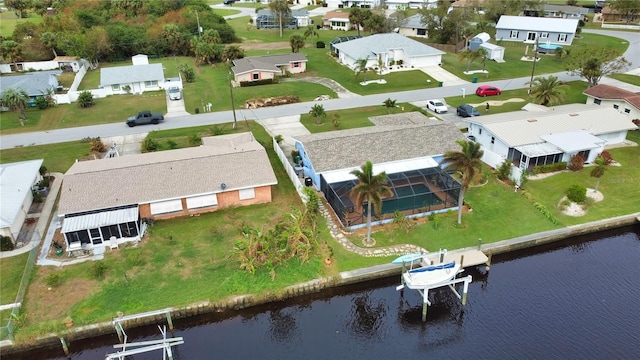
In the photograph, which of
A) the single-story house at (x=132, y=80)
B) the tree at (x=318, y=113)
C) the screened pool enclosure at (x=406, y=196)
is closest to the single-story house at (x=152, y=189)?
the screened pool enclosure at (x=406, y=196)

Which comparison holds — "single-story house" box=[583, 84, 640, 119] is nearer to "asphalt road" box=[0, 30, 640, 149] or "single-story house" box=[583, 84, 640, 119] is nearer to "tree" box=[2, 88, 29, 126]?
"asphalt road" box=[0, 30, 640, 149]

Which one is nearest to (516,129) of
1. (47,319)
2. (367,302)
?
(367,302)

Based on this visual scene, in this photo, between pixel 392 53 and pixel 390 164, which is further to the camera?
pixel 392 53

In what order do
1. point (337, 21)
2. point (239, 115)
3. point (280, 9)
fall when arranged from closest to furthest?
point (239, 115), point (280, 9), point (337, 21)

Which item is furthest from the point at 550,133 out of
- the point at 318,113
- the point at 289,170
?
the point at 289,170

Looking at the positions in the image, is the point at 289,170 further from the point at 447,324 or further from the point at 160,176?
the point at 447,324

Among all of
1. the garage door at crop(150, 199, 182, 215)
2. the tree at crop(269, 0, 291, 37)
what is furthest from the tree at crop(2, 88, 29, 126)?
the tree at crop(269, 0, 291, 37)

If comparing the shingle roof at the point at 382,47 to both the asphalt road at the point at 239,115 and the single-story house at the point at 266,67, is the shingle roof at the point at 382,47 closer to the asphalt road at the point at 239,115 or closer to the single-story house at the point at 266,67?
the single-story house at the point at 266,67
